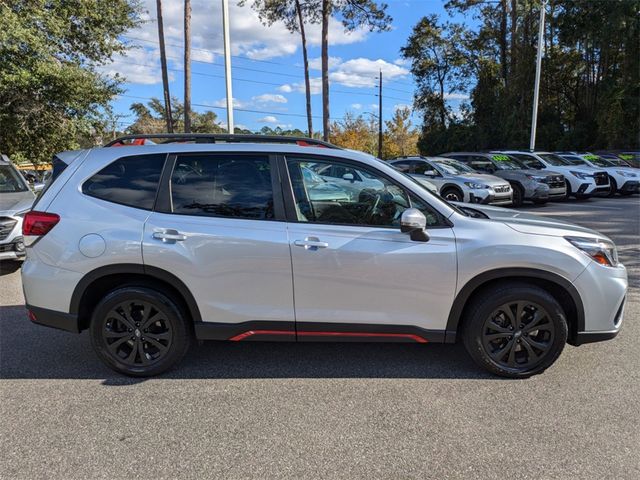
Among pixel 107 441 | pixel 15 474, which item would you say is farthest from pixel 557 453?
pixel 15 474

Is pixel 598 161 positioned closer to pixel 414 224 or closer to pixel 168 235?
pixel 414 224

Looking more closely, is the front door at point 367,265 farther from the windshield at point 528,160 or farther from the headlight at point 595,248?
the windshield at point 528,160

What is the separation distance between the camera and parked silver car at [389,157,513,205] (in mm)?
13016

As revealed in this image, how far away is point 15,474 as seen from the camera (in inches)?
102

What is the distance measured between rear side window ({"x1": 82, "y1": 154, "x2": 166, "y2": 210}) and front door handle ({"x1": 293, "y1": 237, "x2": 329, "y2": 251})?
1.17 metres

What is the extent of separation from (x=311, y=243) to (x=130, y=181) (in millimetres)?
1508

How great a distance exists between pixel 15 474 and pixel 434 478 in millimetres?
2264

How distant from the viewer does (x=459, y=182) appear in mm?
13227

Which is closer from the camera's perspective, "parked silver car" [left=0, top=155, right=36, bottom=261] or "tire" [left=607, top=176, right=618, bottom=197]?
"parked silver car" [left=0, top=155, right=36, bottom=261]

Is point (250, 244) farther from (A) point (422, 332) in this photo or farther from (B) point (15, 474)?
(B) point (15, 474)

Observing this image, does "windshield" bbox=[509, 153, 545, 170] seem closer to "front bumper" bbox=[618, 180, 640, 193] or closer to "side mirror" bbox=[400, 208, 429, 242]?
"front bumper" bbox=[618, 180, 640, 193]

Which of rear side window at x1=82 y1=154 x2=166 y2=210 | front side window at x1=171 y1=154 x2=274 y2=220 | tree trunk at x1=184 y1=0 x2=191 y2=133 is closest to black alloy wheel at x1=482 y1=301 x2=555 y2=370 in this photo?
front side window at x1=171 y1=154 x2=274 y2=220

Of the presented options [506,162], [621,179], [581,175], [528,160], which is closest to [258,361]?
[506,162]

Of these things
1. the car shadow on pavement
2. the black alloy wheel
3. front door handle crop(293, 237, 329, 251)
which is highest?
front door handle crop(293, 237, 329, 251)
